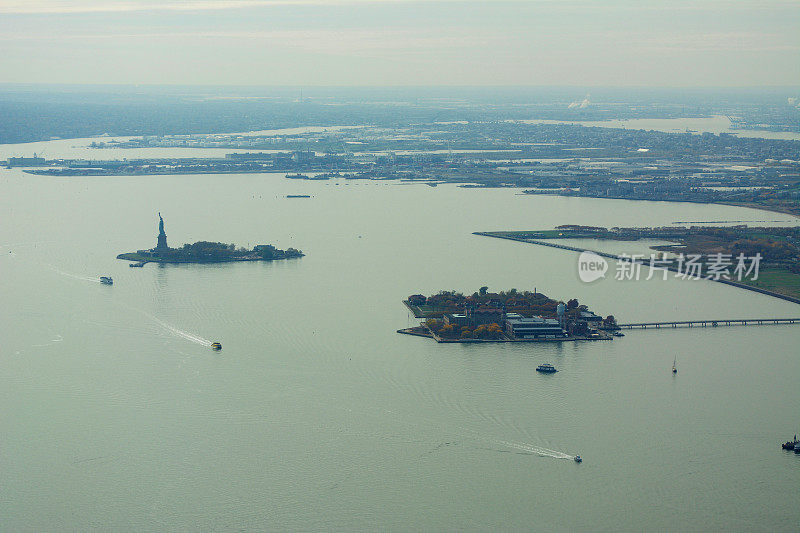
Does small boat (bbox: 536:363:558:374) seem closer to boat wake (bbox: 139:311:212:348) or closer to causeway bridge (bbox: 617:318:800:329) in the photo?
causeway bridge (bbox: 617:318:800:329)

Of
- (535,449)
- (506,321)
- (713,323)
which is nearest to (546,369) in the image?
(506,321)

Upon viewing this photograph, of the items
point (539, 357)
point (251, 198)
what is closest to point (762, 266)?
point (539, 357)

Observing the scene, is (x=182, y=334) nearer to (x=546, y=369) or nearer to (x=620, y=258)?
(x=546, y=369)

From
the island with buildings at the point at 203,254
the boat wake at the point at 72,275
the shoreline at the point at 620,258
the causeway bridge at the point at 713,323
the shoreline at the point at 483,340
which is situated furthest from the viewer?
the island with buildings at the point at 203,254

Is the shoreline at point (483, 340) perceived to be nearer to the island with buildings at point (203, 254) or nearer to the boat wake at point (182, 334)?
the boat wake at point (182, 334)

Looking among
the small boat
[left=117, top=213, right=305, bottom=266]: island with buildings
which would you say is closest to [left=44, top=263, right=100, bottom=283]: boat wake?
[left=117, top=213, right=305, bottom=266]: island with buildings

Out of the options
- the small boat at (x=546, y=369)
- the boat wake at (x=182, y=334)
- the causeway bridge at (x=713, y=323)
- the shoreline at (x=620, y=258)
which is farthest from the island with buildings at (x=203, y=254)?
the small boat at (x=546, y=369)

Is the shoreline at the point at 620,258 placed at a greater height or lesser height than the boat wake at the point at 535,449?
greater

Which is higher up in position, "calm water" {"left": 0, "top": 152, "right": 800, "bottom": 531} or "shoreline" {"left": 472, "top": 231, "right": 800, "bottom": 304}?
"shoreline" {"left": 472, "top": 231, "right": 800, "bottom": 304}
